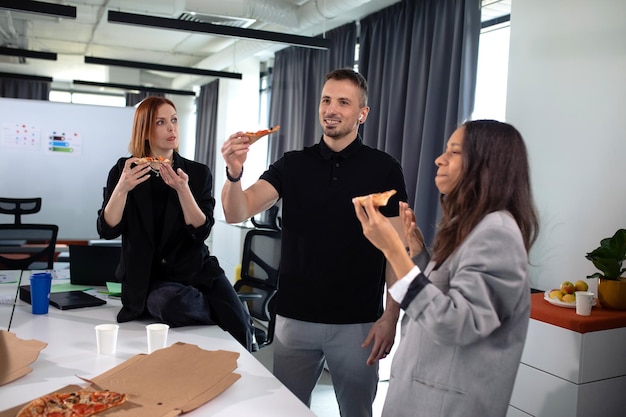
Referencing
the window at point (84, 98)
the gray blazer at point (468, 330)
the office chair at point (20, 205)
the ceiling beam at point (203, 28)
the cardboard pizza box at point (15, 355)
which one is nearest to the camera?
the gray blazer at point (468, 330)

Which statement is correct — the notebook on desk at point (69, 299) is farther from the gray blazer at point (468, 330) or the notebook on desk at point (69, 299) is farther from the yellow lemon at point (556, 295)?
the yellow lemon at point (556, 295)

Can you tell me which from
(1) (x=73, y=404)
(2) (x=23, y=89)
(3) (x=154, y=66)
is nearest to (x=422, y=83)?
(3) (x=154, y=66)

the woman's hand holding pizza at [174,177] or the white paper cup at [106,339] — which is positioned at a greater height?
the woman's hand holding pizza at [174,177]

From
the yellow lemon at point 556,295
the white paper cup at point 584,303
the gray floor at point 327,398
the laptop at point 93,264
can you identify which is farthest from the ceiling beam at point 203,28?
the white paper cup at point 584,303

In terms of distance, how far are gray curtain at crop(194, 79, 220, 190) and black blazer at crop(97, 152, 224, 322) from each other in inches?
257

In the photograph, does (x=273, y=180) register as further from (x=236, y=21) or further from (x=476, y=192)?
(x=236, y=21)

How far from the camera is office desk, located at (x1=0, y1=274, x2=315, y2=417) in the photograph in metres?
1.53

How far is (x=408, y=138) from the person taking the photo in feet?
15.0

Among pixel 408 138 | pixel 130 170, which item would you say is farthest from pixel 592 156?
pixel 130 170

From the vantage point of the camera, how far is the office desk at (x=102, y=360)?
5.01 feet

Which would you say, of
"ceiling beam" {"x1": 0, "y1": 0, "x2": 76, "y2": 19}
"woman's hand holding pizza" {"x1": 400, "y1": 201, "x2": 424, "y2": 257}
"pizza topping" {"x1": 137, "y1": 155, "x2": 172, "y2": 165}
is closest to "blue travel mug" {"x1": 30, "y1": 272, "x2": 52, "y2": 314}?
"pizza topping" {"x1": 137, "y1": 155, "x2": 172, "y2": 165}

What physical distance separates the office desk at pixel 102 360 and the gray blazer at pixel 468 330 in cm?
30

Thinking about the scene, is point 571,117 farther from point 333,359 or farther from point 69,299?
point 69,299

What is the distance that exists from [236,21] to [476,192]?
14.0ft
